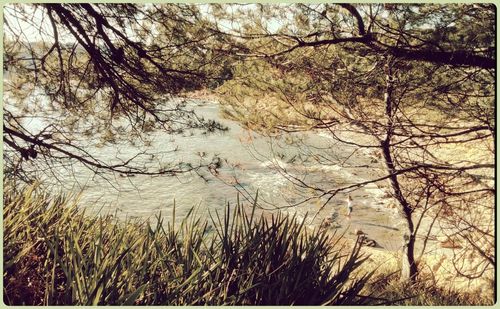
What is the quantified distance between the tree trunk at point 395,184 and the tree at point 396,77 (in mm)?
24

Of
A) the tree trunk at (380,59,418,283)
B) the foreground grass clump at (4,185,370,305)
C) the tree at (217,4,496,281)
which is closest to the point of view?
the foreground grass clump at (4,185,370,305)

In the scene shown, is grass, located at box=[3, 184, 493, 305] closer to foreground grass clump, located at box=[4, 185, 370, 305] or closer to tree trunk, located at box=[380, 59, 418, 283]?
foreground grass clump, located at box=[4, 185, 370, 305]

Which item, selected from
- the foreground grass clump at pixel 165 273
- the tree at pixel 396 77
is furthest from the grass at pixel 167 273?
the tree at pixel 396 77

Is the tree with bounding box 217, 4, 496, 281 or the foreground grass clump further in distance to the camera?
the tree with bounding box 217, 4, 496, 281

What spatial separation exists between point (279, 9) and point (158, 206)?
8.67 metres

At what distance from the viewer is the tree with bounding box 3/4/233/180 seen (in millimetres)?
3268

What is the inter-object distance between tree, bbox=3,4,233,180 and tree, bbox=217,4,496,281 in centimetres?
58

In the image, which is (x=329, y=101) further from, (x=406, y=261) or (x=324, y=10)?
(x=406, y=261)

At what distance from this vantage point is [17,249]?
201 centimetres

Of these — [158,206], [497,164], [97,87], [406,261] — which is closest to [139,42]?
[97,87]

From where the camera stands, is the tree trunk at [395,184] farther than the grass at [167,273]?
Yes

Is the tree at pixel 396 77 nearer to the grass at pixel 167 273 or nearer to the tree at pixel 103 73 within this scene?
the tree at pixel 103 73

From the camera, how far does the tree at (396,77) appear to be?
8.98 ft

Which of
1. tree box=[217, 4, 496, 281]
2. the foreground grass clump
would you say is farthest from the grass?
tree box=[217, 4, 496, 281]
